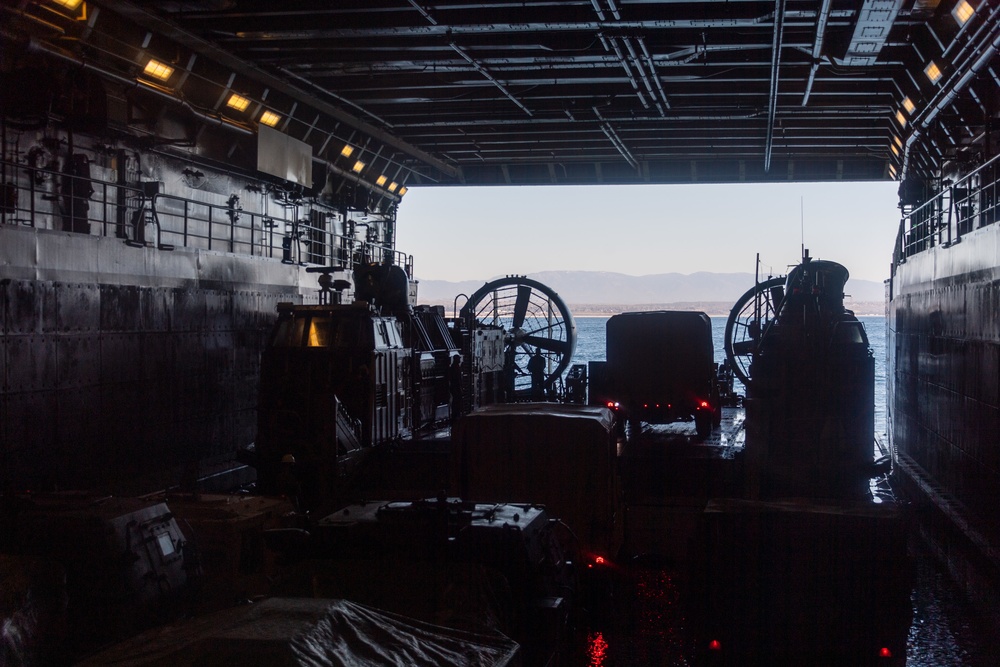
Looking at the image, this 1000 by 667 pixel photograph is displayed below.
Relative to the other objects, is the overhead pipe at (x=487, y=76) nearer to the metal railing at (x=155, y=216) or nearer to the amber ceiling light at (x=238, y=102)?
the amber ceiling light at (x=238, y=102)

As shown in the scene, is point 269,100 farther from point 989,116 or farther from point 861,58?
point 989,116

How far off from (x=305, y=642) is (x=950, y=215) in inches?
554

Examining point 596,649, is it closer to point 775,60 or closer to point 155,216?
point 155,216

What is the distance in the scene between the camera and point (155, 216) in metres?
15.1

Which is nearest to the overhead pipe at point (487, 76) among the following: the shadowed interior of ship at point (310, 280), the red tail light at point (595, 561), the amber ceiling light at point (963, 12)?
the shadowed interior of ship at point (310, 280)

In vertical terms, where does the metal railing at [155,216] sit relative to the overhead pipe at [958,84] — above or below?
below

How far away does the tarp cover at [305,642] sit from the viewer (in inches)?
153

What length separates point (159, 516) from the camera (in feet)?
27.6

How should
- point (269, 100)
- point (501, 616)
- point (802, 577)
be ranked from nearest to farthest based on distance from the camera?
point (501, 616) → point (802, 577) → point (269, 100)

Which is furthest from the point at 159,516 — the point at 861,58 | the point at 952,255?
the point at 861,58

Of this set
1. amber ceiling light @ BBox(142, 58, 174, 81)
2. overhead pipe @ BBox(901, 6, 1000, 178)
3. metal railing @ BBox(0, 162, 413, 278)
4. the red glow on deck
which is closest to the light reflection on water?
the red glow on deck

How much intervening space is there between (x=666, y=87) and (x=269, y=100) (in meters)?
9.00

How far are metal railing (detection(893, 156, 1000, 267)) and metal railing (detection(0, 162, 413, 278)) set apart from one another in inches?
503

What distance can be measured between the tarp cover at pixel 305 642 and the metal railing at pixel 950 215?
1083 centimetres
